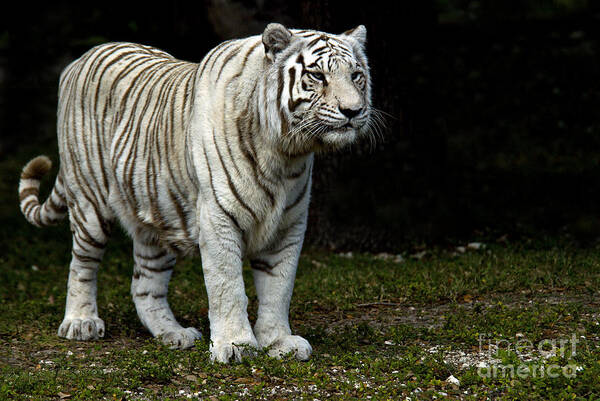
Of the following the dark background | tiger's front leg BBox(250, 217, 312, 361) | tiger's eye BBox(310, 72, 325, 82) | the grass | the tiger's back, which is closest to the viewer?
the grass

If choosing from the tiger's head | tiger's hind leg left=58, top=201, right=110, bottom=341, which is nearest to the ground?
tiger's hind leg left=58, top=201, right=110, bottom=341

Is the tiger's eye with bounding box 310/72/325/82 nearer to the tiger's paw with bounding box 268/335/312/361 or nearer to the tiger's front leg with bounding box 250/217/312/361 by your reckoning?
the tiger's front leg with bounding box 250/217/312/361

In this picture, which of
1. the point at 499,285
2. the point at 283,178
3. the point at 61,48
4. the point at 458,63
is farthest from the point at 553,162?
the point at 283,178

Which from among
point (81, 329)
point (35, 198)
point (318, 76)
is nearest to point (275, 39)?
point (318, 76)

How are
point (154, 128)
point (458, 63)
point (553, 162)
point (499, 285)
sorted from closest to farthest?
point (154, 128) → point (499, 285) → point (553, 162) → point (458, 63)

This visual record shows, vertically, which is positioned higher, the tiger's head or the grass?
the tiger's head

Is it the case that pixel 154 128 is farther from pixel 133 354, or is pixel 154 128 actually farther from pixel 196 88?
pixel 133 354

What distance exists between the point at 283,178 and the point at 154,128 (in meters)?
1.12

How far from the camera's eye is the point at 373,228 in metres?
8.81

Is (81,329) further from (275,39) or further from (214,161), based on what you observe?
(275,39)

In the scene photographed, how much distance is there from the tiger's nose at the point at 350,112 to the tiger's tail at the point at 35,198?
8.91 feet

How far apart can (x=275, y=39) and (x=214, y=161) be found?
0.81 m

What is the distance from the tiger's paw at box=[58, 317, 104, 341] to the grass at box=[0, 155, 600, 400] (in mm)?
82

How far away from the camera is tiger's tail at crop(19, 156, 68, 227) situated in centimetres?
646
